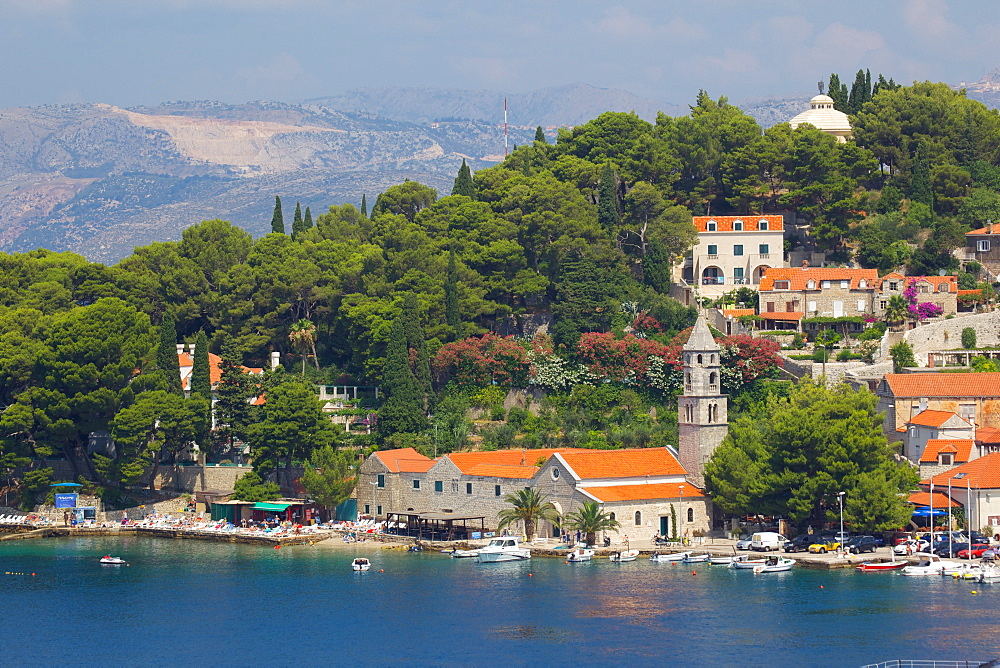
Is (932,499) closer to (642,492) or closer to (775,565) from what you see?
(775,565)

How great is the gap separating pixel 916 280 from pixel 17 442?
48940 millimetres

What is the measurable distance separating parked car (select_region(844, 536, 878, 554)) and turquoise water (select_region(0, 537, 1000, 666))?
8.74 ft

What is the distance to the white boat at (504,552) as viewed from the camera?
224ft

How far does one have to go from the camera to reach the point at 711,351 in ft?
242

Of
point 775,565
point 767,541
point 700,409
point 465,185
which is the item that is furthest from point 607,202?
point 775,565

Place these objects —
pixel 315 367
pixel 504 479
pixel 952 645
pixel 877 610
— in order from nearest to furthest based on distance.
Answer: pixel 952 645 → pixel 877 610 → pixel 504 479 → pixel 315 367

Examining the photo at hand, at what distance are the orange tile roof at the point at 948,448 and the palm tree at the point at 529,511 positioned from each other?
671 inches

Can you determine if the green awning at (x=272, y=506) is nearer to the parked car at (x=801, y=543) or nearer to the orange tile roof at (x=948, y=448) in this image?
the parked car at (x=801, y=543)

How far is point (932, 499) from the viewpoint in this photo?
67.3m

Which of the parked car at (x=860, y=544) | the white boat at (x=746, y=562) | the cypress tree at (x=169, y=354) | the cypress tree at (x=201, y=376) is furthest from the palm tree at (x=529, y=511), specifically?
the cypress tree at (x=169, y=354)

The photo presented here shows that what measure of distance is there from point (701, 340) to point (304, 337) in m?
27.8

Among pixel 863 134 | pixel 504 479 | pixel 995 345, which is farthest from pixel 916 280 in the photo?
pixel 504 479

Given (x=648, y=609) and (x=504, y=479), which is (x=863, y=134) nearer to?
(x=504, y=479)

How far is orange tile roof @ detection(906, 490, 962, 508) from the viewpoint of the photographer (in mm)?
67312
